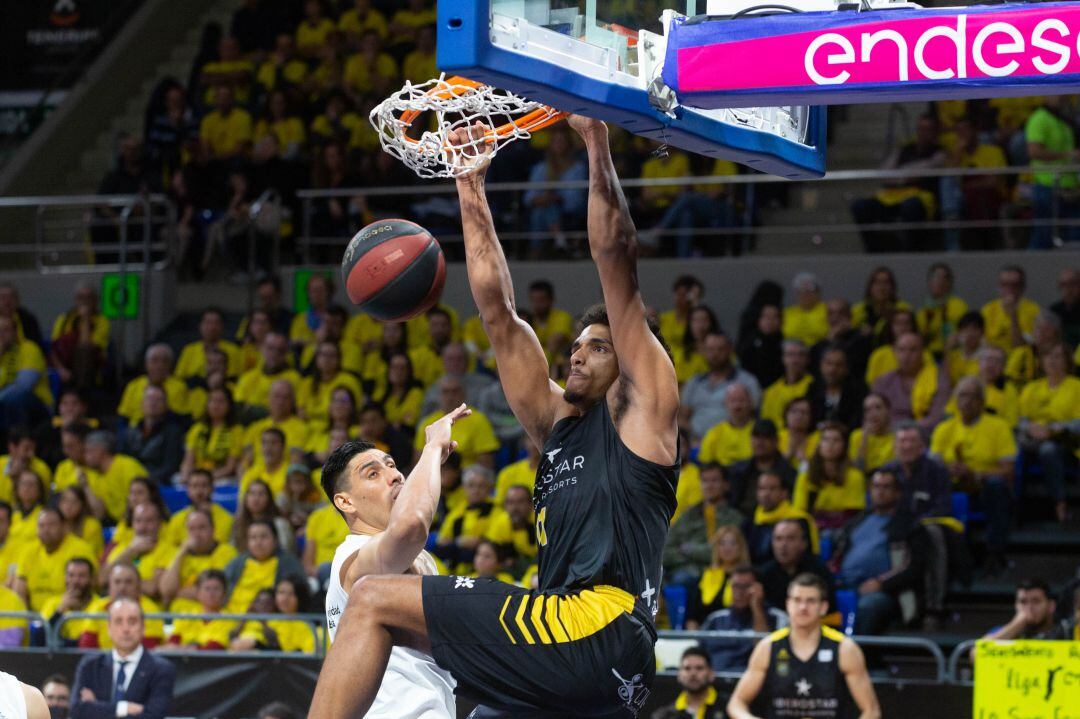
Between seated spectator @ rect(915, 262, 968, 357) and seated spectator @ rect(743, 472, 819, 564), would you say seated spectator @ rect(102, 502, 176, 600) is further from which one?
seated spectator @ rect(915, 262, 968, 357)

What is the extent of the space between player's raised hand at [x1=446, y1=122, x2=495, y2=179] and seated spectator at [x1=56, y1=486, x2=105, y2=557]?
7645mm

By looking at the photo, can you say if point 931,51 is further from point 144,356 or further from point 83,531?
point 144,356

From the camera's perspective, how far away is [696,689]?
29.9 feet

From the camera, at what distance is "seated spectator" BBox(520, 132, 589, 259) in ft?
48.4

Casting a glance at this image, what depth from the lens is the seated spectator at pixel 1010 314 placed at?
1233cm

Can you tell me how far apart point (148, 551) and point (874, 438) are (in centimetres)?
520

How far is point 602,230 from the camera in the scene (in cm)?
518

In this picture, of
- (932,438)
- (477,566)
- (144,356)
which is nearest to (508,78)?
(477,566)

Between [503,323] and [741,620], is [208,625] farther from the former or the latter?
[503,323]

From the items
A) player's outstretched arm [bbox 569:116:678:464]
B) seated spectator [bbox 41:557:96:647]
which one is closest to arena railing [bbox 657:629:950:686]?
player's outstretched arm [bbox 569:116:678:464]

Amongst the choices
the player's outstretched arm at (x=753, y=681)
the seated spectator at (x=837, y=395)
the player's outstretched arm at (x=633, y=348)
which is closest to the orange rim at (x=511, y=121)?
the player's outstretched arm at (x=633, y=348)

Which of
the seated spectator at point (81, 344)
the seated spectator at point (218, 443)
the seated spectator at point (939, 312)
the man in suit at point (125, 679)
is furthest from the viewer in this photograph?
the seated spectator at point (81, 344)

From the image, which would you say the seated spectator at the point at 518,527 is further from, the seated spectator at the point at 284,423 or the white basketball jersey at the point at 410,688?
the white basketball jersey at the point at 410,688

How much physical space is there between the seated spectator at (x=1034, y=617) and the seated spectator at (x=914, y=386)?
8.68ft
